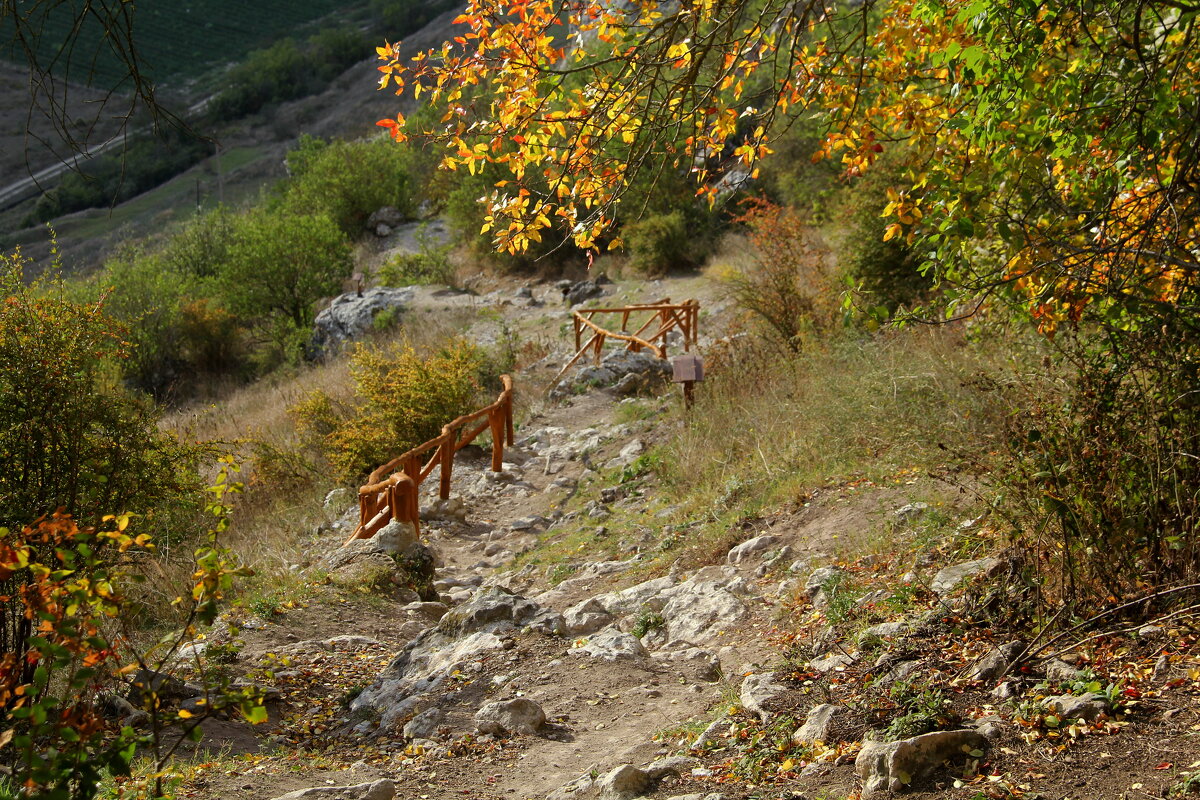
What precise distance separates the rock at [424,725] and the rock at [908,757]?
2.03 m

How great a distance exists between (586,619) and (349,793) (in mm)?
2260

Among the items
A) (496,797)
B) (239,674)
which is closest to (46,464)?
(239,674)

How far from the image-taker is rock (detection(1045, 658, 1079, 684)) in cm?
326

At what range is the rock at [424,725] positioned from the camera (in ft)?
14.0

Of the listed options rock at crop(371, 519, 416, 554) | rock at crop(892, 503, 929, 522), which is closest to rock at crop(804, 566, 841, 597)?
rock at crop(892, 503, 929, 522)

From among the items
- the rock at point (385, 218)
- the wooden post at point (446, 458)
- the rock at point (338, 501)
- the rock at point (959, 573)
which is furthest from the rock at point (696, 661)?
the rock at point (385, 218)

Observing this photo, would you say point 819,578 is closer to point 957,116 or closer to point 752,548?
point 752,548

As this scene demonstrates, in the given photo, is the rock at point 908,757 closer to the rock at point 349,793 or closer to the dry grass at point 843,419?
the rock at point 349,793

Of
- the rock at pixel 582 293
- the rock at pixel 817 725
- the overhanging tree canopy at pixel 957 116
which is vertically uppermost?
the overhanging tree canopy at pixel 957 116

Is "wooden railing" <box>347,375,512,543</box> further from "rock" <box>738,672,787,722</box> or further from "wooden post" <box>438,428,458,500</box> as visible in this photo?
"rock" <box>738,672,787,722</box>

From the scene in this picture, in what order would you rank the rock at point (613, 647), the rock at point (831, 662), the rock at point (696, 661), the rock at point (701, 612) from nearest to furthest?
the rock at point (831, 662) → the rock at point (696, 661) → the rock at point (613, 647) → the rock at point (701, 612)

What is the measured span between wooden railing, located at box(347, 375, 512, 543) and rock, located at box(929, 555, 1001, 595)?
4.21 metres

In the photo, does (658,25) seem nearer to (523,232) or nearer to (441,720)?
(523,232)

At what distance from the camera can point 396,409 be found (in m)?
11.5
